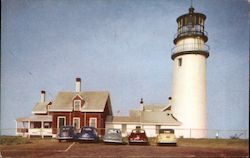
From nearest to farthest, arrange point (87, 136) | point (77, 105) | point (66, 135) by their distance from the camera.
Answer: point (87, 136)
point (66, 135)
point (77, 105)

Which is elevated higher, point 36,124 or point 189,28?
point 189,28

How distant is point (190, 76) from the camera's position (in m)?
19.8

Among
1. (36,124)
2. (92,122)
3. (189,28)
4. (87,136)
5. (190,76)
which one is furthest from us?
(36,124)

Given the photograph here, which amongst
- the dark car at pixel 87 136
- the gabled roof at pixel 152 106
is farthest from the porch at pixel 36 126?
the gabled roof at pixel 152 106

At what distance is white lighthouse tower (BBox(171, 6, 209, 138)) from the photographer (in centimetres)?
1914

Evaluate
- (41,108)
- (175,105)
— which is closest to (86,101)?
(41,108)

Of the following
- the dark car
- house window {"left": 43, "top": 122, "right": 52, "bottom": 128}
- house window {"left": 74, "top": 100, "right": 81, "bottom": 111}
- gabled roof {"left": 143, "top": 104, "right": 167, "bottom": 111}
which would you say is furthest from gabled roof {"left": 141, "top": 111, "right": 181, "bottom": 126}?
house window {"left": 43, "top": 122, "right": 52, "bottom": 128}

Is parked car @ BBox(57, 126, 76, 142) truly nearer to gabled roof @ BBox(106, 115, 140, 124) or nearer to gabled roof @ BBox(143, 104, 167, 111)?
gabled roof @ BBox(106, 115, 140, 124)

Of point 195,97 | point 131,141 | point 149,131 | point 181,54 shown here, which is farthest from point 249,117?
point 149,131

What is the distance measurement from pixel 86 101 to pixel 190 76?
8.09 m

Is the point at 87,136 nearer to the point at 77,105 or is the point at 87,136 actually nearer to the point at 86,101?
the point at 77,105

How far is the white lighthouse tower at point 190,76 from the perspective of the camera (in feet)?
62.8

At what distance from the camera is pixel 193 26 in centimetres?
2008

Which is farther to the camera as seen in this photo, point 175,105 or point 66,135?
point 175,105
